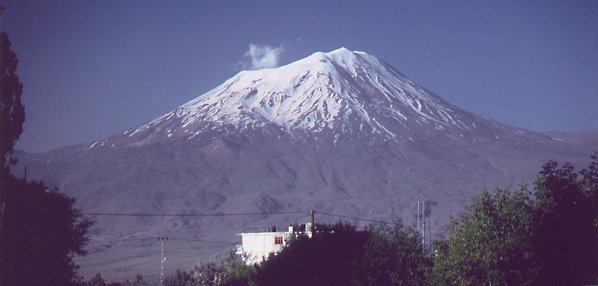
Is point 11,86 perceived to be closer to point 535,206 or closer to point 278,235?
point 535,206

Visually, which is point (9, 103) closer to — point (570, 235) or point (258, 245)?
point (570, 235)

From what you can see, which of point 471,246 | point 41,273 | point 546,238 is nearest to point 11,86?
point 41,273

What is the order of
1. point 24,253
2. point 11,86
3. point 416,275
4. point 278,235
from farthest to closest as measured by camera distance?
point 278,235, point 416,275, point 24,253, point 11,86

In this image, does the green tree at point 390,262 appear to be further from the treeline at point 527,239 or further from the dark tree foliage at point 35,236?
the dark tree foliage at point 35,236

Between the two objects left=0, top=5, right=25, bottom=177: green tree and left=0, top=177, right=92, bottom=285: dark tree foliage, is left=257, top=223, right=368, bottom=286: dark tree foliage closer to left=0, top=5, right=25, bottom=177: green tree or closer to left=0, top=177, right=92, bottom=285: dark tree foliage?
left=0, top=177, right=92, bottom=285: dark tree foliage

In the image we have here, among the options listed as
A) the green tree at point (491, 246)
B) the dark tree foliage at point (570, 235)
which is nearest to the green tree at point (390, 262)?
the green tree at point (491, 246)

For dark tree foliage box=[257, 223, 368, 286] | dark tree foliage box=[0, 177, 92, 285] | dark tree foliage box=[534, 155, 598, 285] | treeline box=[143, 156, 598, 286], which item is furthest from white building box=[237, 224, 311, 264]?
dark tree foliage box=[534, 155, 598, 285]
